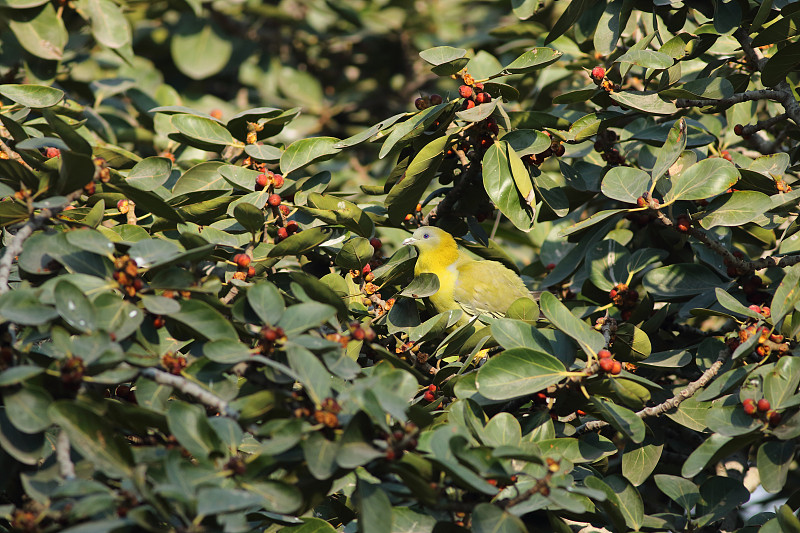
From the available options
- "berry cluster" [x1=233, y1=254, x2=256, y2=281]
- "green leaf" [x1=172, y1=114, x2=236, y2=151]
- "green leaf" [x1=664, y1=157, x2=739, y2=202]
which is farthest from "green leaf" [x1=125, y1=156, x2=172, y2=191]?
"green leaf" [x1=664, y1=157, x2=739, y2=202]

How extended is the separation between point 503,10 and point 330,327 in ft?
18.1

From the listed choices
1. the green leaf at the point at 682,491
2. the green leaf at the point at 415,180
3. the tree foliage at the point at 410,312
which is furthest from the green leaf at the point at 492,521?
the green leaf at the point at 415,180

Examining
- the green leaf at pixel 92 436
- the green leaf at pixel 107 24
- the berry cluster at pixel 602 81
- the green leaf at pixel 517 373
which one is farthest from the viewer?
the green leaf at pixel 107 24

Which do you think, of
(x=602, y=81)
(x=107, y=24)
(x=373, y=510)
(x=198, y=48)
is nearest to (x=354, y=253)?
(x=373, y=510)

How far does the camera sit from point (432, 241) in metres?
4.07

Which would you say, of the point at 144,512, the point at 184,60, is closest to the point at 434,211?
the point at 144,512

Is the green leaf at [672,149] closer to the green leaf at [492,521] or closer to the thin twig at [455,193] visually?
the thin twig at [455,193]

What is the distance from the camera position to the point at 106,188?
2729mm

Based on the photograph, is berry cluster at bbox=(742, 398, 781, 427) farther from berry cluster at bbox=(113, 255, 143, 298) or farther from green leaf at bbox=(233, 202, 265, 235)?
berry cluster at bbox=(113, 255, 143, 298)

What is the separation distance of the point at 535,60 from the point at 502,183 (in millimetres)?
500

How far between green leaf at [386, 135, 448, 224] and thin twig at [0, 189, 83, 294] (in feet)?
4.00

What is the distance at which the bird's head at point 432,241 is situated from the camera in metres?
3.91

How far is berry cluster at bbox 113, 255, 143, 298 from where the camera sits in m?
1.90

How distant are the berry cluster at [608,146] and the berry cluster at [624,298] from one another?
0.61 m
